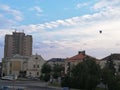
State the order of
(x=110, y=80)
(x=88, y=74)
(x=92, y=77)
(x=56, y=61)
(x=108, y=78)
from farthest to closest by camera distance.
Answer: (x=56, y=61) < (x=88, y=74) < (x=92, y=77) < (x=108, y=78) < (x=110, y=80)

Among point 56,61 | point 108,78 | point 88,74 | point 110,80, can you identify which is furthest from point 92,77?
point 56,61

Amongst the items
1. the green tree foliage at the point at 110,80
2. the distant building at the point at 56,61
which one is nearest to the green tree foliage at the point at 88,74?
the green tree foliage at the point at 110,80

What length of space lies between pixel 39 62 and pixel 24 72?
7.99 metres

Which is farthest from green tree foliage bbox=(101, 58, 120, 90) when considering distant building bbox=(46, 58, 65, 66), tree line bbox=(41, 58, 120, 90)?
distant building bbox=(46, 58, 65, 66)

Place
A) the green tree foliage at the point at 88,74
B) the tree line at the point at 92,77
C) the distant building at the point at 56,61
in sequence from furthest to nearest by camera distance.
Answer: the distant building at the point at 56,61 → the green tree foliage at the point at 88,74 → the tree line at the point at 92,77

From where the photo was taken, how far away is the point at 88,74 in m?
68.8

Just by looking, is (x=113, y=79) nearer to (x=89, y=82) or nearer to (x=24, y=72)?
(x=89, y=82)

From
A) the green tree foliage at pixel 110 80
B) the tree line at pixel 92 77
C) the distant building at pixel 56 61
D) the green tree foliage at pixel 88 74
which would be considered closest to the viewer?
the green tree foliage at pixel 110 80

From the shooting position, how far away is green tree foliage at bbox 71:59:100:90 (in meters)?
68.1

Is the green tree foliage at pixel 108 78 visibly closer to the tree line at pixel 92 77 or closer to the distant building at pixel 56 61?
the tree line at pixel 92 77

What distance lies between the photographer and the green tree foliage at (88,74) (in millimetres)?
68125

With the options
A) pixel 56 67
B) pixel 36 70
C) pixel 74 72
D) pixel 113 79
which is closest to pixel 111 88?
pixel 113 79

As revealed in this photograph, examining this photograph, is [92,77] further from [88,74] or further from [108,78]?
[108,78]

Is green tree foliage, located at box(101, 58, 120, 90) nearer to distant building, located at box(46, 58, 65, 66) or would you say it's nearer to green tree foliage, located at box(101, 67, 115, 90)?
green tree foliage, located at box(101, 67, 115, 90)
